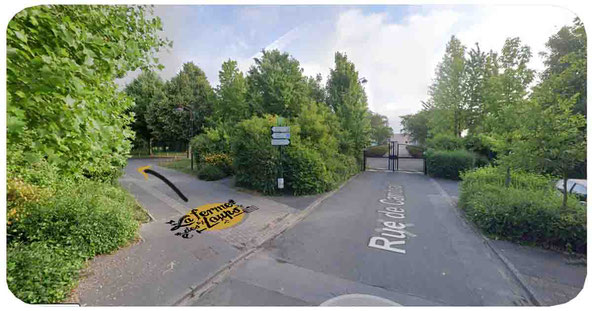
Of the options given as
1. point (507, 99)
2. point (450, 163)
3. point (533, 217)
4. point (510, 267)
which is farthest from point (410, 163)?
point (510, 267)

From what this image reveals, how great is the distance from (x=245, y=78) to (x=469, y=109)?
1391 cm

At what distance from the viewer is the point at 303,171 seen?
23.9 ft

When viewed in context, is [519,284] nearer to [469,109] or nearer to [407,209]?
[407,209]

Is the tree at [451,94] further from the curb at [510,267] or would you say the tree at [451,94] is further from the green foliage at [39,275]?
the green foliage at [39,275]

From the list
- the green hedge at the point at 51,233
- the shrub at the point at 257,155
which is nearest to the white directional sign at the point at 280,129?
the shrub at the point at 257,155

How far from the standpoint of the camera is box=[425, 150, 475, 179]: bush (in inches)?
433

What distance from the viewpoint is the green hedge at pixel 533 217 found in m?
3.25

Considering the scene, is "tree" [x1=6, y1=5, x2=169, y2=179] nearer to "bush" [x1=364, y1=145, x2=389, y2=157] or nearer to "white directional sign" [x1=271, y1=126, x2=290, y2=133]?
"white directional sign" [x1=271, y1=126, x2=290, y2=133]

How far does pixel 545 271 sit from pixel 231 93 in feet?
47.0

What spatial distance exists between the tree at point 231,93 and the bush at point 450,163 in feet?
37.3

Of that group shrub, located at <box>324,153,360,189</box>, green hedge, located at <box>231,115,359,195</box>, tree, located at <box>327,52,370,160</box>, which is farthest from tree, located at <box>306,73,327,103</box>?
green hedge, located at <box>231,115,359,195</box>

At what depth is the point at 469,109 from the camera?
1273cm

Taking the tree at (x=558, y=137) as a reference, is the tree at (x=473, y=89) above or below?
above

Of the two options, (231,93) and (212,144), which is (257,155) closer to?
(212,144)
